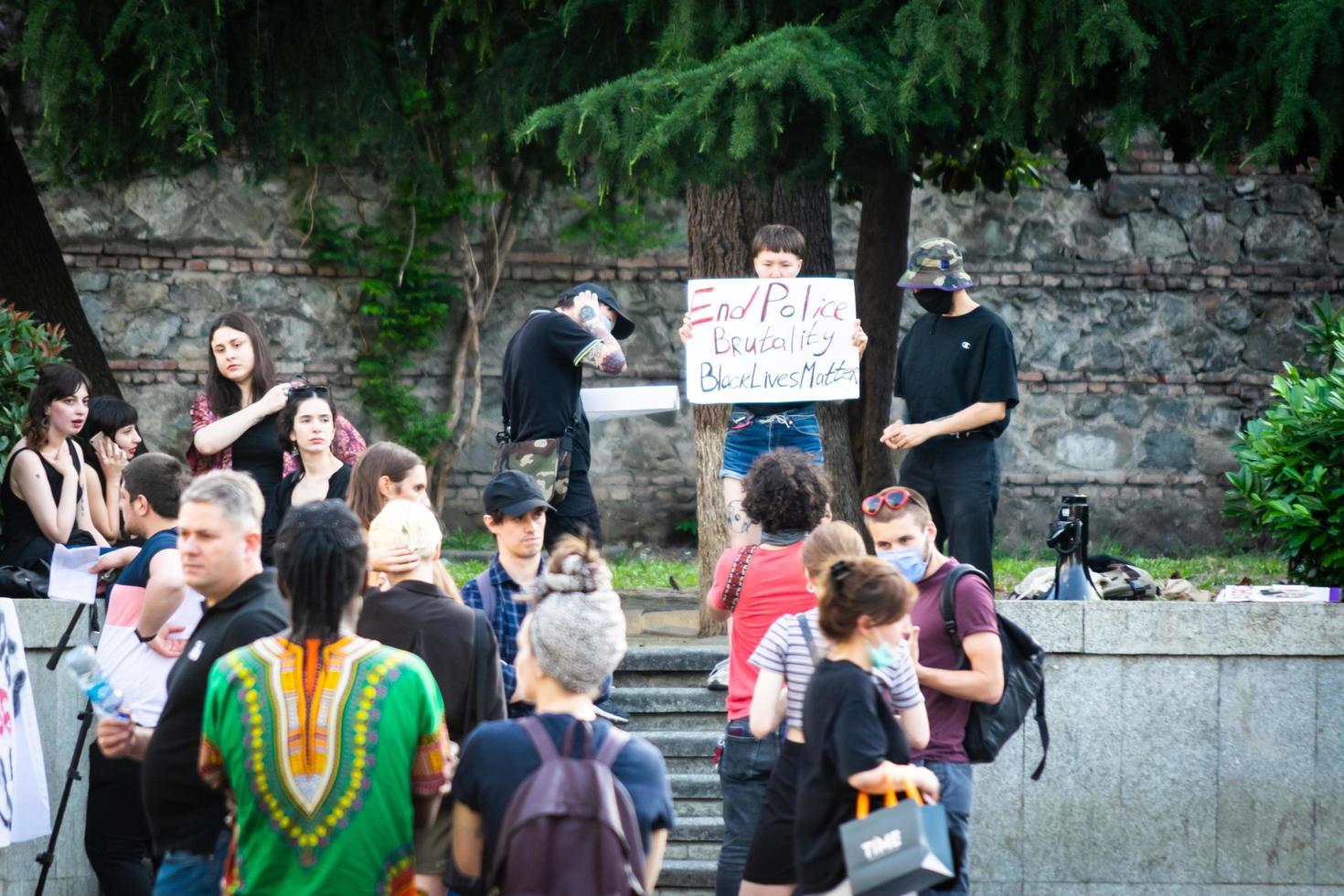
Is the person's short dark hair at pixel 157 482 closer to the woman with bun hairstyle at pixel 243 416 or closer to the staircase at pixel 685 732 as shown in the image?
the woman with bun hairstyle at pixel 243 416

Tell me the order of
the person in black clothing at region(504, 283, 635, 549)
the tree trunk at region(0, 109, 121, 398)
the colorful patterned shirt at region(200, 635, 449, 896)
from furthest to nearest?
the tree trunk at region(0, 109, 121, 398)
the person in black clothing at region(504, 283, 635, 549)
the colorful patterned shirt at region(200, 635, 449, 896)

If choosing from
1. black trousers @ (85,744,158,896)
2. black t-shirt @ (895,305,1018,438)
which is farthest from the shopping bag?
black t-shirt @ (895,305,1018,438)

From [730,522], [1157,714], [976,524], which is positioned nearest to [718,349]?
[730,522]

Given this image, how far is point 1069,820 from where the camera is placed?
714cm

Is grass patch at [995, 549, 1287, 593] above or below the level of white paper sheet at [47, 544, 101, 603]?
below

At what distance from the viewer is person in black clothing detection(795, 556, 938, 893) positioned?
4059 millimetres

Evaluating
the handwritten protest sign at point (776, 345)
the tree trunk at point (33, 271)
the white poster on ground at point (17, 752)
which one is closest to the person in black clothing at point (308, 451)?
the white poster on ground at point (17, 752)

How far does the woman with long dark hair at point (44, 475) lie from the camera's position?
7.41 metres

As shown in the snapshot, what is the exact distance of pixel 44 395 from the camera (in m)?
7.41

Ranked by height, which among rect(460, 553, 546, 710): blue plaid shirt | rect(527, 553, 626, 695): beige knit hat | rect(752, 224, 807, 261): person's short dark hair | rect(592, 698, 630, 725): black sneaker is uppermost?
rect(752, 224, 807, 261): person's short dark hair

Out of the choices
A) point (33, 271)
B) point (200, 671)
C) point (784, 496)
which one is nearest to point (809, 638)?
point (784, 496)

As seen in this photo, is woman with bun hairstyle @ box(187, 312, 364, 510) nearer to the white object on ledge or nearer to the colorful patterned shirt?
the white object on ledge

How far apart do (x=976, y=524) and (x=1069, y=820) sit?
1.39 metres

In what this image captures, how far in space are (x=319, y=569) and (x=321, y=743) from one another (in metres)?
0.39
